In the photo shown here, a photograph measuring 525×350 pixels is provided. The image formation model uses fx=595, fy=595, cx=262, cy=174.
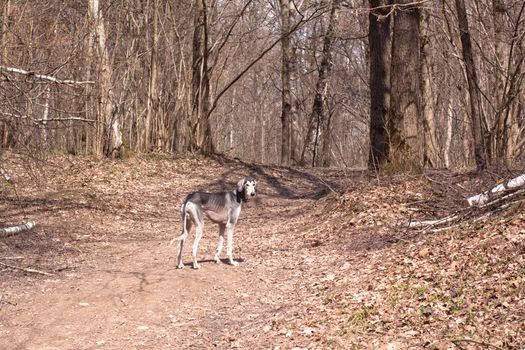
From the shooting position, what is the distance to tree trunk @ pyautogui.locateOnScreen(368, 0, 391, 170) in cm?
1380

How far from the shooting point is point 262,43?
37781mm

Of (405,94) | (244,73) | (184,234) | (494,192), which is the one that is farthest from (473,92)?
(244,73)

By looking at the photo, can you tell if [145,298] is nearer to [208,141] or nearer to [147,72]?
[208,141]

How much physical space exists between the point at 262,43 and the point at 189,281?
30489mm

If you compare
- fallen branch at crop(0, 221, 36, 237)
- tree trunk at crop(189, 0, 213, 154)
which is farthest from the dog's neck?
tree trunk at crop(189, 0, 213, 154)

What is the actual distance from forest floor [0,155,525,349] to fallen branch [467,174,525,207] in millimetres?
433

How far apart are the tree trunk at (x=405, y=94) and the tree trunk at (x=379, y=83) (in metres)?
0.39

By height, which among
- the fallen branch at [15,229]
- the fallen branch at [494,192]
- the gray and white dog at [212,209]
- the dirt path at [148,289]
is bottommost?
the dirt path at [148,289]

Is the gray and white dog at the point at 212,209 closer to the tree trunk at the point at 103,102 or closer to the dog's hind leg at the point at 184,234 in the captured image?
the dog's hind leg at the point at 184,234

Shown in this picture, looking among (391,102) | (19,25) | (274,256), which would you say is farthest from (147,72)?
(274,256)

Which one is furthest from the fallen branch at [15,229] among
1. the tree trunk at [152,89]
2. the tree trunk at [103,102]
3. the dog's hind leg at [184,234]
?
the tree trunk at [152,89]

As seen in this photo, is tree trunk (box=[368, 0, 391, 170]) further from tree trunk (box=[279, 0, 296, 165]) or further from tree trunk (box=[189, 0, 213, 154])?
tree trunk (box=[279, 0, 296, 165])

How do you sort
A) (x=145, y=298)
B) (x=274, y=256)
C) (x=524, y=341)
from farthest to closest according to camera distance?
(x=274, y=256) → (x=145, y=298) → (x=524, y=341)

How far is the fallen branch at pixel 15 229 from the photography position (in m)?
12.2
